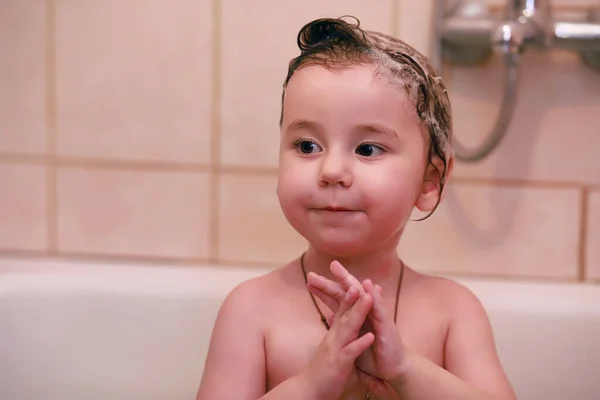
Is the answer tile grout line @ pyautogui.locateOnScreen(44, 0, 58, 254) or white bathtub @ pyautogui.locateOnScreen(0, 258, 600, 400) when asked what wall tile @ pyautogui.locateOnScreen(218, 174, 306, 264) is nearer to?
white bathtub @ pyautogui.locateOnScreen(0, 258, 600, 400)

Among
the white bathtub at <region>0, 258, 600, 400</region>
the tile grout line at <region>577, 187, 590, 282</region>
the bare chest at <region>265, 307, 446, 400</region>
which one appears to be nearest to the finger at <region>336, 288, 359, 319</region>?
the bare chest at <region>265, 307, 446, 400</region>

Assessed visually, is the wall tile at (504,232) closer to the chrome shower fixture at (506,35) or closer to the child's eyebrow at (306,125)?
the chrome shower fixture at (506,35)

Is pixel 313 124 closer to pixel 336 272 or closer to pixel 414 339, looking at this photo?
pixel 336 272

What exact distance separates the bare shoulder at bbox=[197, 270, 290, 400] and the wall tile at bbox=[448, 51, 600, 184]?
1.93ft

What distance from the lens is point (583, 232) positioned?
4.34ft

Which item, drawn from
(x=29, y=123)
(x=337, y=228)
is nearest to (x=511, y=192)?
(x=337, y=228)

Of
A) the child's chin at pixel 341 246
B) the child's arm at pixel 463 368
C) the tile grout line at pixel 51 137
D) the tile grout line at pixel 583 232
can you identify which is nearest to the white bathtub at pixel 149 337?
→ the tile grout line at pixel 583 232

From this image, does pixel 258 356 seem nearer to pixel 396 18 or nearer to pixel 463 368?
pixel 463 368

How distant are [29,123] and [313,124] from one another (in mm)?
824

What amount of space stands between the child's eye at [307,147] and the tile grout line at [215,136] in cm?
59

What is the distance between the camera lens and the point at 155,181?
140 centimetres

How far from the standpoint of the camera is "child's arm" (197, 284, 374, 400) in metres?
0.73

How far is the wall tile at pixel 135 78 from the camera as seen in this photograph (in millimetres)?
1360

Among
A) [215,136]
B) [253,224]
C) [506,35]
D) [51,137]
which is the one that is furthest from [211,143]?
[506,35]
